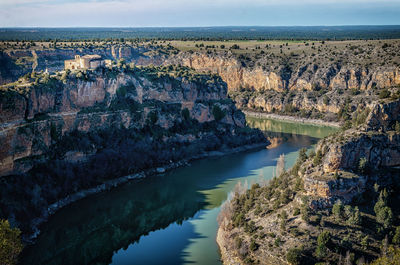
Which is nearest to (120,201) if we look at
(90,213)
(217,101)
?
(90,213)

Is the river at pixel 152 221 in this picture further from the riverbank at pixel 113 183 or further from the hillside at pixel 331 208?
the hillside at pixel 331 208

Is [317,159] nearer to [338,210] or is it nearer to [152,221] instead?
[338,210]

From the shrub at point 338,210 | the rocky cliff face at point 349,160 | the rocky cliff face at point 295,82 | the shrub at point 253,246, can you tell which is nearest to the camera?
the shrub at point 338,210

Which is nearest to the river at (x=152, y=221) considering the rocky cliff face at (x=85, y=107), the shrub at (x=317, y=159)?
the rocky cliff face at (x=85, y=107)

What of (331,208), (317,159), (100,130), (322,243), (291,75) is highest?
(291,75)

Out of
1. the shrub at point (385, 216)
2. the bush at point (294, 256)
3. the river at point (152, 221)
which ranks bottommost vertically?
the river at point (152, 221)

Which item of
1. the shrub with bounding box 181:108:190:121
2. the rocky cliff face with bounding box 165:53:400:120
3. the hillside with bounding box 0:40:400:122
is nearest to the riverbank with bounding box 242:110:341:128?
the hillside with bounding box 0:40:400:122

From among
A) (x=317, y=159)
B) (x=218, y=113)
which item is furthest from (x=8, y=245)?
(x=218, y=113)
